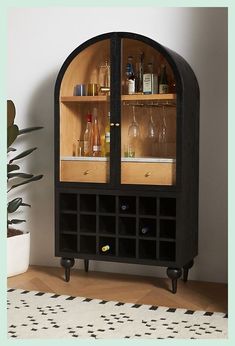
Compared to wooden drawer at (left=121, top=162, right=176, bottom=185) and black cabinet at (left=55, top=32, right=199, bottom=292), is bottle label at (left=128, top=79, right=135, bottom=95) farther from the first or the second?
wooden drawer at (left=121, top=162, right=176, bottom=185)

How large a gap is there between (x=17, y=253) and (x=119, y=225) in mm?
926

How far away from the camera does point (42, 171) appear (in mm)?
5027

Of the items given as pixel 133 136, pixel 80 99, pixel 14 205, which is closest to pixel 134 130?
pixel 133 136

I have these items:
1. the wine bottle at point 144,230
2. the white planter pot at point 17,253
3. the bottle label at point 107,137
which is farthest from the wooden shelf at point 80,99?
the white planter pot at point 17,253

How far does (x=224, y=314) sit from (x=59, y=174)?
1521mm

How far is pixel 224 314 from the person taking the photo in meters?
3.68

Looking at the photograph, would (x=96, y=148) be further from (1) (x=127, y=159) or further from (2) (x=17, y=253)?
(2) (x=17, y=253)

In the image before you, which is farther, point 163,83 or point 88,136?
point 88,136

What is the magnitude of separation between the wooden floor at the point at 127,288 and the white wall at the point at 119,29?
0.18 m

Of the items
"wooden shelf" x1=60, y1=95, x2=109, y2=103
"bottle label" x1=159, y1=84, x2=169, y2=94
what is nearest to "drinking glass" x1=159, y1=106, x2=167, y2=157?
"bottle label" x1=159, y1=84, x2=169, y2=94

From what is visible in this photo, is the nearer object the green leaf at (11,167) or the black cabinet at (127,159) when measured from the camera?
the black cabinet at (127,159)

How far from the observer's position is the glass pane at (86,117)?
4355mm

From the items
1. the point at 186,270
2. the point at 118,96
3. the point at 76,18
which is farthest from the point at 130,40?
the point at 186,270

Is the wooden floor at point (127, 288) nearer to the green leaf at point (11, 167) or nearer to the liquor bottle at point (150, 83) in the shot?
the green leaf at point (11, 167)
